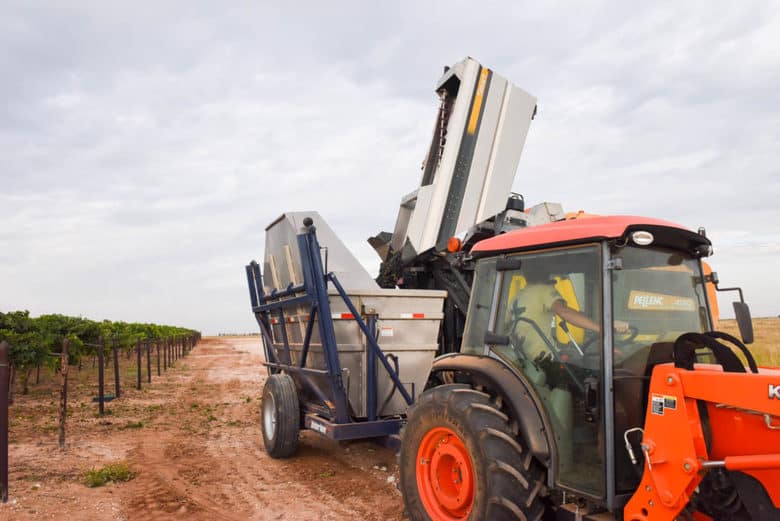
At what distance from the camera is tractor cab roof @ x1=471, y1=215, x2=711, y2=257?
10.9 ft

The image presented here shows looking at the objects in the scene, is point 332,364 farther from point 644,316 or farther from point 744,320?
point 744,320

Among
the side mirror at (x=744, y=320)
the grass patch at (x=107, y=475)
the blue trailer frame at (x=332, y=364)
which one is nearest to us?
the side mirror at (x=744, y=320)

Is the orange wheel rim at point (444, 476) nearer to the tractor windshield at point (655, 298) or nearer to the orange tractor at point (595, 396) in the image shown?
the orange tractor at point (595, 396)

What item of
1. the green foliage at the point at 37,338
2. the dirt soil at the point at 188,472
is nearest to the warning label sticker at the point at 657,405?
the dirt soil at the point at 188,472

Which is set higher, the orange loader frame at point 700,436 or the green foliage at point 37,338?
the green foliage at point 37,338

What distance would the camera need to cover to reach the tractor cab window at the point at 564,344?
3.26 metres

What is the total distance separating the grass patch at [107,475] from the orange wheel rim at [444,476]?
4.09 metres

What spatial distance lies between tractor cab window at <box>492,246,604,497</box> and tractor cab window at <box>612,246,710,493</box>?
114mm

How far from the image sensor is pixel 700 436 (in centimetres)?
288

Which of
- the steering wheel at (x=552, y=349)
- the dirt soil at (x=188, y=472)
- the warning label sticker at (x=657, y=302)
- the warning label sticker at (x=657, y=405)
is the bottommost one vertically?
the dirt soil at (x=188, y=472)

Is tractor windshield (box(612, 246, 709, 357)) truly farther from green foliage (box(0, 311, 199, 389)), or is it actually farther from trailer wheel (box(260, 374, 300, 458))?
green foliage (box(0, 311, 199, 389))

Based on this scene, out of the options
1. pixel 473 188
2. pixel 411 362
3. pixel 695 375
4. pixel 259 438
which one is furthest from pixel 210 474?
pixel 695 375

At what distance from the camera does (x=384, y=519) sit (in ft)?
16.6

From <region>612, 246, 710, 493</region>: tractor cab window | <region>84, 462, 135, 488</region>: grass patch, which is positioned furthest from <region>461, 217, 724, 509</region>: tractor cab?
<region>84, 462, 135, 488</region>: grass patch
